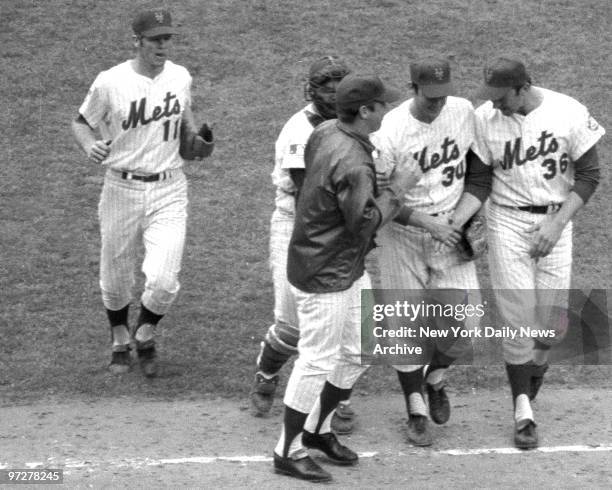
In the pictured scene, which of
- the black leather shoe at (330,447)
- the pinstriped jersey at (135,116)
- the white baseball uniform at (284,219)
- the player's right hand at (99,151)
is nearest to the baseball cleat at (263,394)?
the white baseball uniform at (284,219)

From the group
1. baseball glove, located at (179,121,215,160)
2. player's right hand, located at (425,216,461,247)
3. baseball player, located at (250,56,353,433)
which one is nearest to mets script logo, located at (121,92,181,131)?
baseball glove, located at (179,121,215,160)

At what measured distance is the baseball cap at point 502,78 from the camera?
6633mm

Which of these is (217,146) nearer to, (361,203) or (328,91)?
(328,91)

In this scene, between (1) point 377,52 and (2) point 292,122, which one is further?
(1) point 377,52

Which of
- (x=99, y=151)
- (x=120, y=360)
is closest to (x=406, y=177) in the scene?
(x=99, y=151)

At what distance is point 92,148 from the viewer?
7.14 m

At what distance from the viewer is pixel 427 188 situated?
22.3 ft

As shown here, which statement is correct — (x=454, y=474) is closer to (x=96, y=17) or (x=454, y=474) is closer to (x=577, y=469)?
(x=577, y=469)

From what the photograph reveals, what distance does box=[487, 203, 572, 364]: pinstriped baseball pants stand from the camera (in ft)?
22.6

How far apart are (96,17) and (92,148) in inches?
248

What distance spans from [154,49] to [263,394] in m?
2.08

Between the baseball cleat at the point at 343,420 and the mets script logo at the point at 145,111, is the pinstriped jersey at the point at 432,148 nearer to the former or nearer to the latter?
the baseball cleat at the point at 343,420

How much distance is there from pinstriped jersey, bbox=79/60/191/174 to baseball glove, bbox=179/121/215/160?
57 millimetres

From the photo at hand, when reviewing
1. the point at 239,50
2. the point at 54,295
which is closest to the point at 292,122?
the point at 54,295
